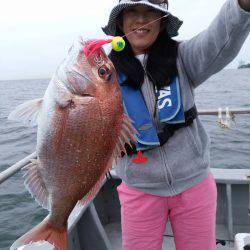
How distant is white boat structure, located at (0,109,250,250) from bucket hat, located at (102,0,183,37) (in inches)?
66.7

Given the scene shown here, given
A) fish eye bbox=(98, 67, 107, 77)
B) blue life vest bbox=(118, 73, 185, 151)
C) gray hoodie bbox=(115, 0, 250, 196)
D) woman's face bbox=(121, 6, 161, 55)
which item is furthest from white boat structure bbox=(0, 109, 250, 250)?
fish eye bbox=(98, 67, 107, 77)

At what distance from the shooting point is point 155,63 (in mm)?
2598

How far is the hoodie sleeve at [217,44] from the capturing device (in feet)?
6.92

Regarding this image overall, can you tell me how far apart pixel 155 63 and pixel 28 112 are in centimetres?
104

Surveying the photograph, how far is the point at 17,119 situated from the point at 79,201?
55 cm

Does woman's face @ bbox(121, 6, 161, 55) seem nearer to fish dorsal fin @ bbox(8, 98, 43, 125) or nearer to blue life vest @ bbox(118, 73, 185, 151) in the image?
blue life vest @ bbox(118, 73, 185, 151)

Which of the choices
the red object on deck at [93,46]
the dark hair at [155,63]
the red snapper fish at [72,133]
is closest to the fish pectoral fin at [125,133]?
the red snapper fish at [72,133]

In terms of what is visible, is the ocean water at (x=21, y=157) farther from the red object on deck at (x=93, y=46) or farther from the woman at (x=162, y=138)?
the red object on deck at (x=93, y=46)

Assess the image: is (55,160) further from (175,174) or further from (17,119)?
(175,174)

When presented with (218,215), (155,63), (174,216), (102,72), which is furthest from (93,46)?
(218,215)

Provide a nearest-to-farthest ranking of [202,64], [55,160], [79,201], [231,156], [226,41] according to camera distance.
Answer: [55,160] → [79,201] → [226,41] → [202,64] → [231,156]

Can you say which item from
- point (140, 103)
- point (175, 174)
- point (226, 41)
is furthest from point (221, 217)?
point (226, 41)

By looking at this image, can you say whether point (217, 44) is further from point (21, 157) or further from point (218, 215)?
point (21, 157)

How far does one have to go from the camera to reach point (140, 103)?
2.53 meters
